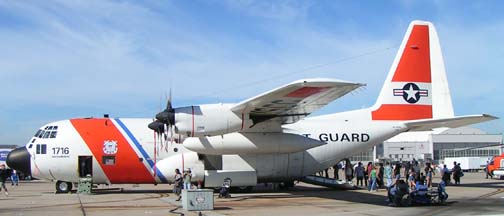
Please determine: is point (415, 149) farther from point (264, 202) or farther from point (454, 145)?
point (264, 202)

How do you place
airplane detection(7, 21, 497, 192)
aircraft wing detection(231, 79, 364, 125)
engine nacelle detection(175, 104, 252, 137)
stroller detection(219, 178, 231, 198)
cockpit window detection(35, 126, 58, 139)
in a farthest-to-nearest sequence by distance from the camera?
cockpit window detection(35, 126, 58, 139) < stroller detection(219, 178, 231, 198) < airplane detection(7, 21, 497, 192) < engine nacelle detection(175, 104, 252, 137) < aircraft wing detection(231, 79, 364, 125)

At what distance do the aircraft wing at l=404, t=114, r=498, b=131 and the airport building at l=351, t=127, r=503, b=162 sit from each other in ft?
206

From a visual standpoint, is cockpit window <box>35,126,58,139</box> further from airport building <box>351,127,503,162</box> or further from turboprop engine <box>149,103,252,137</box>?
airport building <box>351,127,503,162</box>

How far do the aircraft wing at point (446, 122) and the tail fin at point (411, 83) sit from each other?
2.63 feet

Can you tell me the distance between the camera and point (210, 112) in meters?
18.6

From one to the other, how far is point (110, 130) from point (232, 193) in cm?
590

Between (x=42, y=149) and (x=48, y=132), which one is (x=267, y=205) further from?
(x=48, y=132)

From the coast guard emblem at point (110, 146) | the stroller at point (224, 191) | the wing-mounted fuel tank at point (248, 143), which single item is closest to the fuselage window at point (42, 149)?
the coast guard emblem at point (110, 146)

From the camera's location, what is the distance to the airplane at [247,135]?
61.9 ft

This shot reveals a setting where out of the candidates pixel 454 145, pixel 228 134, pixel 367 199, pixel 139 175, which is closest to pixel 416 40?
pixel 367 199

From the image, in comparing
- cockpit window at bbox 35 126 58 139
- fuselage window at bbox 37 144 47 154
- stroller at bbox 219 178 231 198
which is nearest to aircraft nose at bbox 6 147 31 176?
fuselage window at bbox 37 144 47 154

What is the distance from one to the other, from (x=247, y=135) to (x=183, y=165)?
3.24 m

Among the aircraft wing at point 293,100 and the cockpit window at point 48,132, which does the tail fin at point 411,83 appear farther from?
the cockpit window at point 48,132

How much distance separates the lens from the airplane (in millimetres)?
18875
